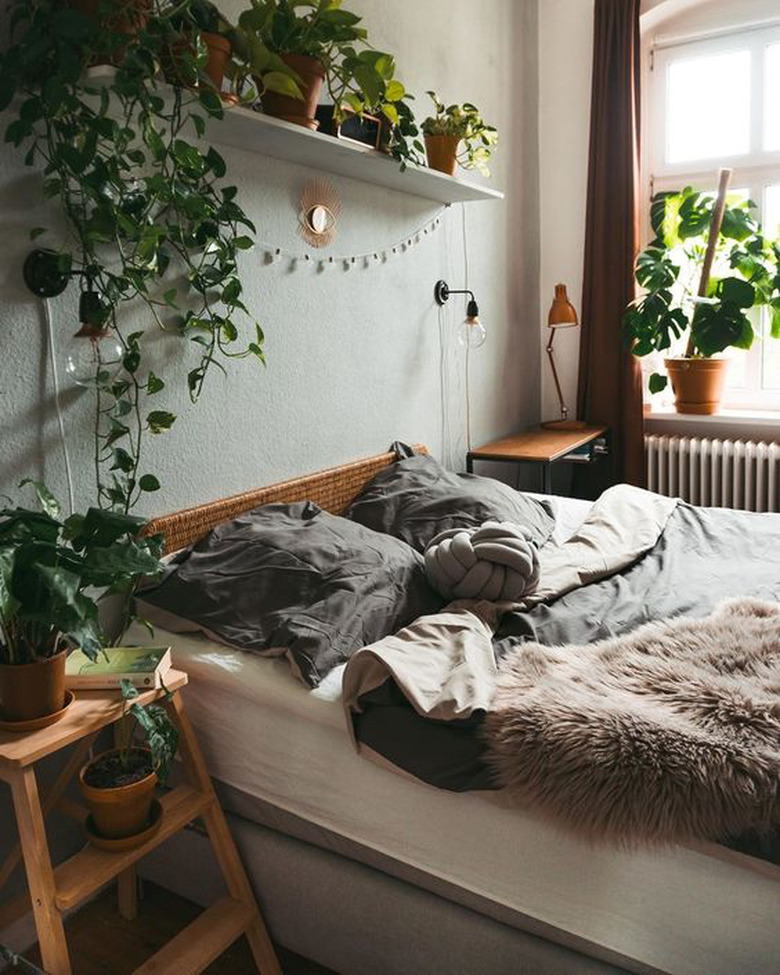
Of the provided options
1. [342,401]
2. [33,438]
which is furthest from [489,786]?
[342,401]

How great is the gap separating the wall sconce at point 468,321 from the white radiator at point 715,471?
1.12m

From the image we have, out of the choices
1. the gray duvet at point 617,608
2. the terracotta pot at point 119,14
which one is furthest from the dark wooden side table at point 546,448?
the terracotta pot at point 119,14

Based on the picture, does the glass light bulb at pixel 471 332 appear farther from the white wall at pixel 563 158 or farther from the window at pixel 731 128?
the window at pixel 731 128

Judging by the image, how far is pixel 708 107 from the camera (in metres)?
3.81

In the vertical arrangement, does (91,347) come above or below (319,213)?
below

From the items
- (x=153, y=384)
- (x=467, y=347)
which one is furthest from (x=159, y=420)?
(x=467, y=347)

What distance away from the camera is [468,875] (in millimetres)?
1501

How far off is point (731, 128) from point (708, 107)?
0.44ft

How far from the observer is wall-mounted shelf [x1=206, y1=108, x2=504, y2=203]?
2035mm

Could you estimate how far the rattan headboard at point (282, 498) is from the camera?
6.83 feet

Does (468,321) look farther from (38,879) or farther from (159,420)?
(38,879)

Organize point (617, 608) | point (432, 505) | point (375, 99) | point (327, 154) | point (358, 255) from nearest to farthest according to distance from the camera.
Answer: point (617, 608) → point (375, 99) → point (327, 154) → point (432, 505) → point (358, 255)

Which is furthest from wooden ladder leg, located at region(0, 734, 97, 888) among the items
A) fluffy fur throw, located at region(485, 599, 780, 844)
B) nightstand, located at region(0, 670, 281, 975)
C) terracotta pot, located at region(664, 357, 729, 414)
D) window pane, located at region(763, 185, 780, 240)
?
window pane, located at region(763, 185, 780, 240)

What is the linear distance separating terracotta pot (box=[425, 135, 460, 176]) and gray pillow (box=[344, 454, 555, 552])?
0.91 m
